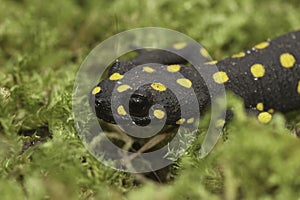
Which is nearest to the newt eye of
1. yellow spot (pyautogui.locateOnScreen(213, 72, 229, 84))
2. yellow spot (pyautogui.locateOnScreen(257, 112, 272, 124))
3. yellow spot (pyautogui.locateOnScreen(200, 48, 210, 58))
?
yellow spot (pyautogui.locateOnScreen(213, 72, 229, 84))

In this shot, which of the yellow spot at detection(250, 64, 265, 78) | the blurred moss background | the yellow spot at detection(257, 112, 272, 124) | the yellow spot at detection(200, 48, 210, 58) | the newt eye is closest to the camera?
the blurred moss background

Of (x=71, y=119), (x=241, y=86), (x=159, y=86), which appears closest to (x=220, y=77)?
(x=241, y=86)

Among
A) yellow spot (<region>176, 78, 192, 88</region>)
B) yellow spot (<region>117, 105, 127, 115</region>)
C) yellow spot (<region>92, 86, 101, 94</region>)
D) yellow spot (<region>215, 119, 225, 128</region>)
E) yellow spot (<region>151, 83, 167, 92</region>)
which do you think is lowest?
Answer: yellow spot (<region>117, 105, 127, 115</region>)

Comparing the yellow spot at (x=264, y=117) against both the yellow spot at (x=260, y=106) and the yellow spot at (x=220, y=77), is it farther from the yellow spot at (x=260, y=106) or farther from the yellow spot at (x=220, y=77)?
the yellow spot at (x=220, y=77)

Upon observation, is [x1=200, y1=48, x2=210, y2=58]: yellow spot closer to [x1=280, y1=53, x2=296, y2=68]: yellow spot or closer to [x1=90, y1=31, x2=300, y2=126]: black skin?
[x1=90, y1=31, x2=300, y2=126]: black skin

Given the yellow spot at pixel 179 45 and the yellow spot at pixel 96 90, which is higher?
the yellow spot at pixel 179 45

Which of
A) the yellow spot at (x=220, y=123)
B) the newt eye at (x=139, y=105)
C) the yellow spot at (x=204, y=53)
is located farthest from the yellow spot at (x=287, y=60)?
the newt eye at (x=139, y=105)

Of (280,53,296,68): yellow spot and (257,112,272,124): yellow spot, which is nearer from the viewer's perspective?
(257,112,272,124): yellow spot
